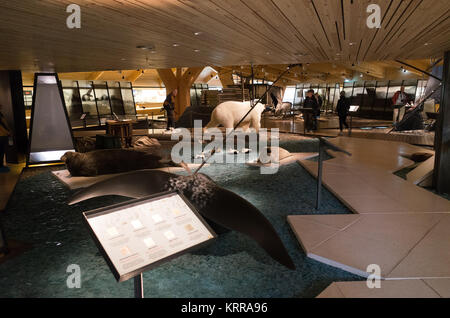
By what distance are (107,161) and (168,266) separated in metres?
3.99

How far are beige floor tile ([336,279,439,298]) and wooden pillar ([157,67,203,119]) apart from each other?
13618 mm

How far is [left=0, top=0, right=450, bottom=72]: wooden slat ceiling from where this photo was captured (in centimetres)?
222

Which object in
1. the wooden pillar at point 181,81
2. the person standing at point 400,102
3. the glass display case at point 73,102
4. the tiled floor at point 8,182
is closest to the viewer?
the tiled floor at point 8,182

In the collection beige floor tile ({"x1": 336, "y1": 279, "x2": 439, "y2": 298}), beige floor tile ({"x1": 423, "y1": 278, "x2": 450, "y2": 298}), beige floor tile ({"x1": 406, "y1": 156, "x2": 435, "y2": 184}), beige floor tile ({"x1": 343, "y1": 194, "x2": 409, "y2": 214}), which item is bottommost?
beige floor tile ({"x1": 336, "y1": 279, "x2": 439, "y2": 298})

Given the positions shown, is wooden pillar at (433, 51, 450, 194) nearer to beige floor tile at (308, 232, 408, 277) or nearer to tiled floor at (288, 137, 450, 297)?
tiled floor at (288, 137, 450, 297)

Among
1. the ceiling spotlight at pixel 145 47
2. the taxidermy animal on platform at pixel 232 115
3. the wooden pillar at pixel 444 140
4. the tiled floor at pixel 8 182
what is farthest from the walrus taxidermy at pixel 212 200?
the taxidermy animal on platform at pixel 232 115

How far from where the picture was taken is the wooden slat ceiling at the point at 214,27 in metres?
2.22

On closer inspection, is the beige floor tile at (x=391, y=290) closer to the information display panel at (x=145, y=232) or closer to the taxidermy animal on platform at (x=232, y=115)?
the information display panel at (x=145, y=232)

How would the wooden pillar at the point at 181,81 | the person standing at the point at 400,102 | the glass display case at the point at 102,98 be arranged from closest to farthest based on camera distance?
the person standing at the point at 400,102
the wooden pillar at the point at 181,81
the glass display case at the point at 102,98

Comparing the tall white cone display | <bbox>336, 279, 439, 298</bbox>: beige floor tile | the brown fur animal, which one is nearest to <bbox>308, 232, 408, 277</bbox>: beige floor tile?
<bbox>336, 279, 439, 298</bbox>: beige floor tile

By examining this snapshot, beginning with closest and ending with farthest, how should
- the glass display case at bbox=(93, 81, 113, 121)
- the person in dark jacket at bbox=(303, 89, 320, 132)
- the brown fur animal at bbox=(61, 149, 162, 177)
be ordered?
1. the brown fur animal at bbox=(61, 149, 162, 177)
2. the person in dark jacket at bbox=(303, 89, 320, 132)
3. the glass display case at bbox=(93, 81, 113, 121)

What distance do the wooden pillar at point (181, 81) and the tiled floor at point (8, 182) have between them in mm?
8948

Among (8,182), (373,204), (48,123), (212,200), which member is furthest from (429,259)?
(48,123)
